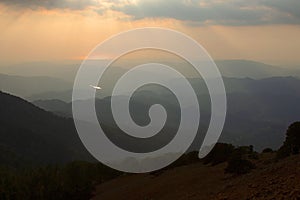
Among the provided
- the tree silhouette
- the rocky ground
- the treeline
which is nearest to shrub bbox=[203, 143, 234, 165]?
the rocky ground

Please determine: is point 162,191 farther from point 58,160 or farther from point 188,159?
point 58,160

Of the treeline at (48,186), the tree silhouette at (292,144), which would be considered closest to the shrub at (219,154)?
the tree silhouette at (292,144)

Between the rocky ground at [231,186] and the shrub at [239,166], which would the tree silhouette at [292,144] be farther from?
the rocky ground at [231,186]

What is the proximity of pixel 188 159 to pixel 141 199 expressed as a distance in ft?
95.9

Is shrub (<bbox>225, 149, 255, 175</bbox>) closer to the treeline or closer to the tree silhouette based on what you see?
the tree silhouette

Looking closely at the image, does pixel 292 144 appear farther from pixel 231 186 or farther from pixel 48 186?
pixel 48 186

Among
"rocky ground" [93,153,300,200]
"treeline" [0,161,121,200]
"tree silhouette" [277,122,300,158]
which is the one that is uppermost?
"tree silhouette" [277,122,300,158]

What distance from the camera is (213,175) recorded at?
3650 cm

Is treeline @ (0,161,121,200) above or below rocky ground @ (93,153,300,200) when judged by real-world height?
below

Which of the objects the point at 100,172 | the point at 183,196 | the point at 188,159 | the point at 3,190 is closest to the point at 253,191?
the point at 183,196

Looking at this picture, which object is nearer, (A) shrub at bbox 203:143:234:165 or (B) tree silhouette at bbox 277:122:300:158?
(B) tree silhouette at bbox 277:122:300:158

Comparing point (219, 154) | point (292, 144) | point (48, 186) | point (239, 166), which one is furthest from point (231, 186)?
point (48, 186)

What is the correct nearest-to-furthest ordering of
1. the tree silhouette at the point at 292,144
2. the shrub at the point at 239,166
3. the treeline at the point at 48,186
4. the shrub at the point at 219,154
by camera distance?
1. the shrub at the point at 239,166
2. the tree silhouette at the point at 292,144
3. the shrub at the point at 219,154
4. the treeline at the point at 48,186

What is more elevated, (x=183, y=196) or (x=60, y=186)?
(x=183, y=196)
